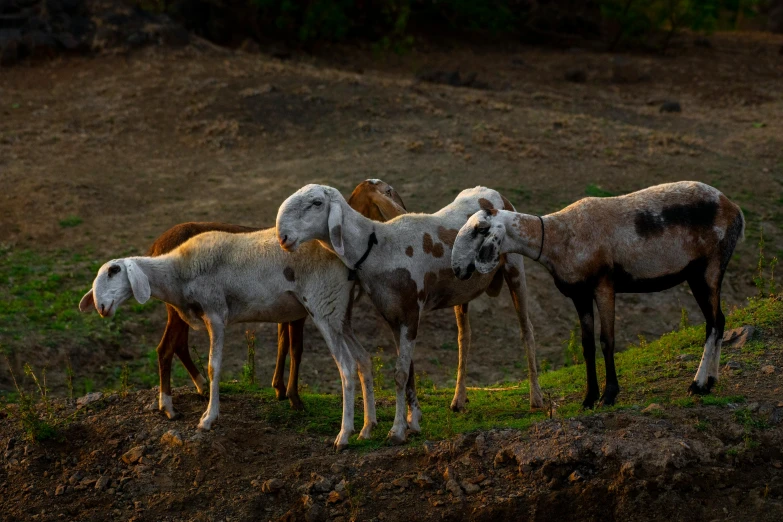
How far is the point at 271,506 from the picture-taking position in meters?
7.99

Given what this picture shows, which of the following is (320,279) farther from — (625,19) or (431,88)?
(625,19)

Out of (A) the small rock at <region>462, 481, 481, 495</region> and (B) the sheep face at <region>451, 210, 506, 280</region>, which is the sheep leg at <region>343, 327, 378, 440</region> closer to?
(B) the sheep face at <region>451, 210, 506, 280</region>

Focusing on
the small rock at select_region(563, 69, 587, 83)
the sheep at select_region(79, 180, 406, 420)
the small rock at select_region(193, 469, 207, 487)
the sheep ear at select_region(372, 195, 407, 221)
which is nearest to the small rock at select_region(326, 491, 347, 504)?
the small rock at select_region(193, 469, 207, 487)

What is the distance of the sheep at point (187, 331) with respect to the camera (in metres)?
9.36

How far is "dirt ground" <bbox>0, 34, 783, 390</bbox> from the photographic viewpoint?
49.7 ft

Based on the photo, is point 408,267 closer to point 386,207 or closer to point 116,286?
point 386,207

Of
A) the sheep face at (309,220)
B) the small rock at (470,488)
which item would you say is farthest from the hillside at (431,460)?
the sheep face at (309,220)

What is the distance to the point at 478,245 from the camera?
27.8ft

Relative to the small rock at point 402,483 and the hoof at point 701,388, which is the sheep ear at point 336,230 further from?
the hoof at point 701,388

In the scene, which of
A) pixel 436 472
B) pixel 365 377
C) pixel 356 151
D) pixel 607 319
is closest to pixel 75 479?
pixel 365 377

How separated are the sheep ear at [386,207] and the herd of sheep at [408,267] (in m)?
0.99

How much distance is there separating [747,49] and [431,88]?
43.8 ft

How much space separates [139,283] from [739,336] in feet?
19.2

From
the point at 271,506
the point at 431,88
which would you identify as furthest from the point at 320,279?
the point at 431,88
